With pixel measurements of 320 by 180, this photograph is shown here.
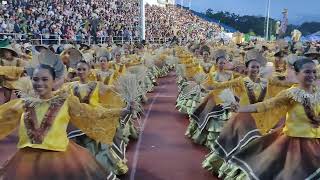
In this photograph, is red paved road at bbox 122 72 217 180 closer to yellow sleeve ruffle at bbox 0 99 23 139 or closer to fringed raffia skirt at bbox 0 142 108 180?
fringed raffia skirt at bbox 0 142 108 180

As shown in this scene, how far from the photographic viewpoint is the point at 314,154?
5066 millimetres

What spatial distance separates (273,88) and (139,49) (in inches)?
588

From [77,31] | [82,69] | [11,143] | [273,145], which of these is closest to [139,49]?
[77,31]

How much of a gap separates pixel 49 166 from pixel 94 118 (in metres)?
0.71

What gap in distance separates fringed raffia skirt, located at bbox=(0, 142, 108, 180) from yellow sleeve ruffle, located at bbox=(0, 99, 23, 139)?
301 mm

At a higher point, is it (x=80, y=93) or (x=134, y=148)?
(x=80, y=93)

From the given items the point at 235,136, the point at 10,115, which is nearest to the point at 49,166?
the point at 10,115

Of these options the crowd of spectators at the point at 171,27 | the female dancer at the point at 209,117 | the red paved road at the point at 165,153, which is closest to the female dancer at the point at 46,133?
the red paved road at the point at 165,153

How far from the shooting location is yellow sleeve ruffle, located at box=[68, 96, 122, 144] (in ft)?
16.3

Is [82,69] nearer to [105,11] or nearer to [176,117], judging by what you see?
[176,117]

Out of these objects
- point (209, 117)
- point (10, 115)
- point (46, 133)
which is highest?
point (10, 115)

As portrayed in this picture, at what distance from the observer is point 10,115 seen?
486cm

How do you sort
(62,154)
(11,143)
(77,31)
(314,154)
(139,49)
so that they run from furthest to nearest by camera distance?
1. (77,31)
2. (139,49)
3. (11,143)
4. (314,154)
5. (62,154)

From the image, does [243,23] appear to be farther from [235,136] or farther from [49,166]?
[49,166]
